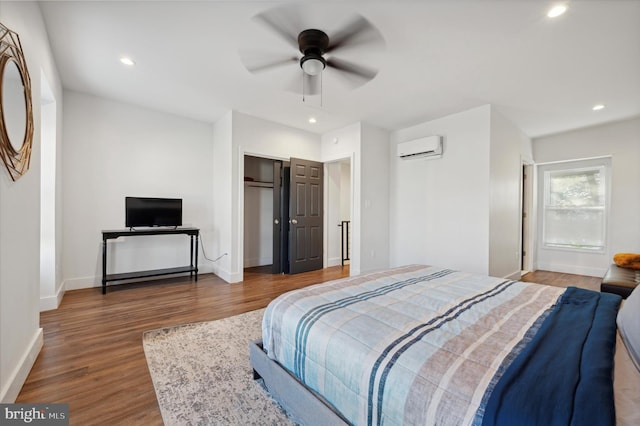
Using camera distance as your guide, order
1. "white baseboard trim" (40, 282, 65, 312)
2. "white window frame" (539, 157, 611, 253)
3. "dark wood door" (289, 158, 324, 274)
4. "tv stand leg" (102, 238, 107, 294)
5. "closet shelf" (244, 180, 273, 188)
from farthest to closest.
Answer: "closet shelf" (244, 180, 273, 188) → "dark wood door" (289, 158, 324, 274) → "white window frame" (539, 157, 611, 253) → "tv stand leg" (102, 238, 107, 294) → "white baseboard trim" (40, 282, 65, 312)

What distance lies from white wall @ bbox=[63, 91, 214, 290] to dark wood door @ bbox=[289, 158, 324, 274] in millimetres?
1493

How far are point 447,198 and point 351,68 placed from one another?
2.79 meters

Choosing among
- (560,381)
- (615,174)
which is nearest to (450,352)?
(560,381)

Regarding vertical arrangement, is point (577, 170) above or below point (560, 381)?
above

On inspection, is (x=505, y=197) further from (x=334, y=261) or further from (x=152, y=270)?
(x=152, y=270)

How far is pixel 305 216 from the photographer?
5.14 m

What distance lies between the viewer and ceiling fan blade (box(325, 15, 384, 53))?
2115 mm

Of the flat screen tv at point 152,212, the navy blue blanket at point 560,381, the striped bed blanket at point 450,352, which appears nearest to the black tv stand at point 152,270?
the flat screen tv at point 152,212

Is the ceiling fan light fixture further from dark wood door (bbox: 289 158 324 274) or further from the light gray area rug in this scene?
dark wood door (bbox: 289 158 324 274)

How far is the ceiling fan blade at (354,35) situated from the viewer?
2.12 m

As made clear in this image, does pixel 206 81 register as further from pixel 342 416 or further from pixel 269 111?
pixel 342 416

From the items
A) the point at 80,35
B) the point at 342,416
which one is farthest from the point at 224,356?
the point at 80,35

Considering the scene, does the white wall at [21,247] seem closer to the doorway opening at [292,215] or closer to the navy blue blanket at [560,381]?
the navy blue blanket at [560,381]

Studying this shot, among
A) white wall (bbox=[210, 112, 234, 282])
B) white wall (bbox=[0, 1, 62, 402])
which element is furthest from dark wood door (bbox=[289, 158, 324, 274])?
white wall (bbox=[0, 1, 62, 402])
